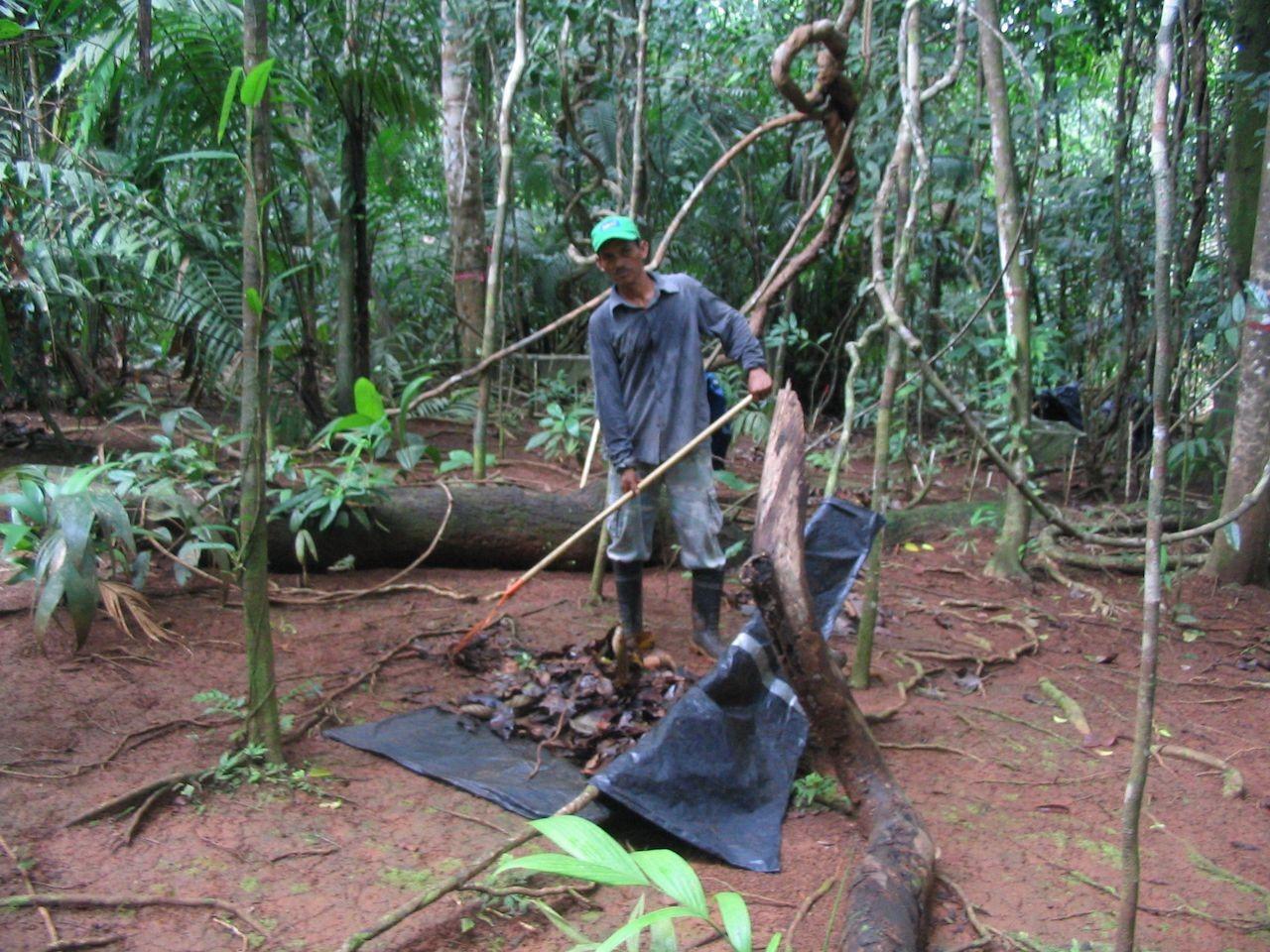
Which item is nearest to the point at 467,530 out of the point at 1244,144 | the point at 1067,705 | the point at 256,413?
the point at 256,413

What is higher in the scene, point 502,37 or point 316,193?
point 502,37

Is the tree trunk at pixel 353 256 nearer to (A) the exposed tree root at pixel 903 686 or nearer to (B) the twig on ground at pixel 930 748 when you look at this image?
(A) the exposed tree root at pixel 903 686

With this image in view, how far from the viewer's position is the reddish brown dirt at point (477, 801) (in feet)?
8.11

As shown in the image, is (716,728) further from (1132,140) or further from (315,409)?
(1132,140)

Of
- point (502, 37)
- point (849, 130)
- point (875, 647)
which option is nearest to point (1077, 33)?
point (849, 130)

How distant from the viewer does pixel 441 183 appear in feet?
32.3

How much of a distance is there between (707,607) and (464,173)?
4.17 meters

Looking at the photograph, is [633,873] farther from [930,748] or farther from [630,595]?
[630,595]

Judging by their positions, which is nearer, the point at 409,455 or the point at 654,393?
the point at 654,393

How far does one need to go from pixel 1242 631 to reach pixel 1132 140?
3.86 metres

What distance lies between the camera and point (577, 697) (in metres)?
3.76

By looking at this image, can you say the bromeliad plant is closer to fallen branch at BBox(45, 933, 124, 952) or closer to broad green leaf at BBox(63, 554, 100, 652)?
broad green leaf at BBox(63, 554, 100, 652)

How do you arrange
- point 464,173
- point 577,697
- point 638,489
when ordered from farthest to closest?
point 464,173 < point 638,489 < point 577,697

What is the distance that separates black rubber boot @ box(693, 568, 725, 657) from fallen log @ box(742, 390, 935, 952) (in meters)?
1.32
